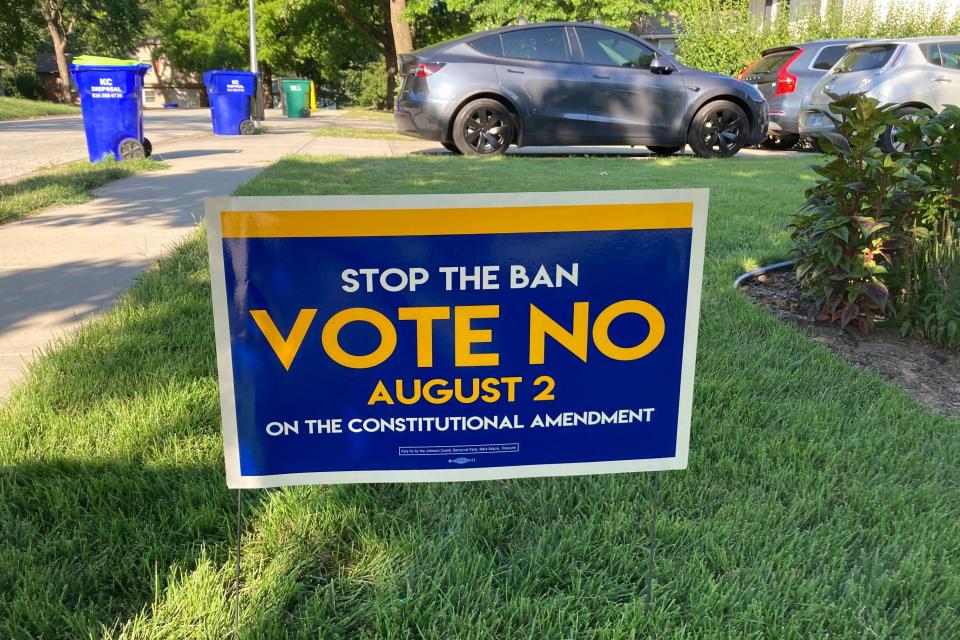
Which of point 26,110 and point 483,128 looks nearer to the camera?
point 483,128

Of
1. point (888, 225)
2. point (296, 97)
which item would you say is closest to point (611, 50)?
point (888, 225)

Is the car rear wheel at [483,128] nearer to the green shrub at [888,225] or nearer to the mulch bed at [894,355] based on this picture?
the mulch bed at [894,355]

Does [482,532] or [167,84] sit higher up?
[167,84]

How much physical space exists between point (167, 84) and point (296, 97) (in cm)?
3807

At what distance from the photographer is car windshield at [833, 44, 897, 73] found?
420 inches

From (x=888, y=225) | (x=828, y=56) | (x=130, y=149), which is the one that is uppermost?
(x=828, y=56)

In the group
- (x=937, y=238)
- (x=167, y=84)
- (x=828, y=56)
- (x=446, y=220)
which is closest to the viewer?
(x=446, y=220)

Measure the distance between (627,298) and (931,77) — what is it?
1140cm

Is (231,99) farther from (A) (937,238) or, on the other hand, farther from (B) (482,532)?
(B) (482,532)

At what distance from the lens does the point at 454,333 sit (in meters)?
1.53

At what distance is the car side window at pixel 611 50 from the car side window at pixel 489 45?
3.57 ft

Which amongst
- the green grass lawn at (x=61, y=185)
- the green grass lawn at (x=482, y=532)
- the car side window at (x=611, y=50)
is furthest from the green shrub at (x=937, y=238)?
the car side window at (x=611, y=50)

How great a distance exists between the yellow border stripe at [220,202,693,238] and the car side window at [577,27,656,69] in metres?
9.07

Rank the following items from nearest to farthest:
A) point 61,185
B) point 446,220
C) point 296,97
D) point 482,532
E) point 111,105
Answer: point 446,220
point 482,532
point 61,185
point 111,105
point 296,97
